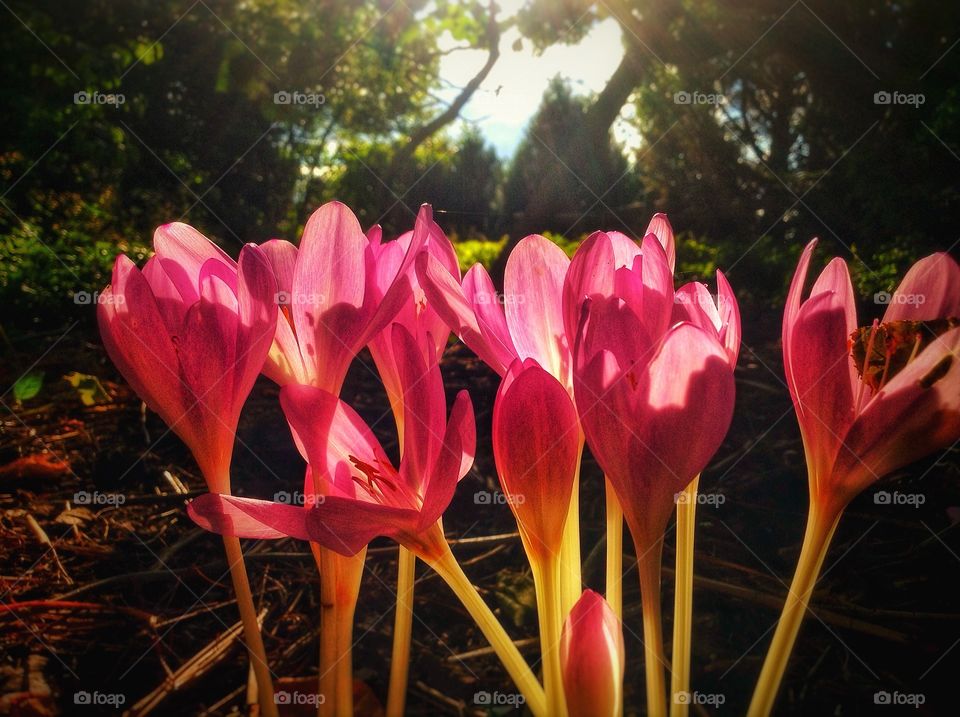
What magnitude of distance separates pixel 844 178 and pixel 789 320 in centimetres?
99

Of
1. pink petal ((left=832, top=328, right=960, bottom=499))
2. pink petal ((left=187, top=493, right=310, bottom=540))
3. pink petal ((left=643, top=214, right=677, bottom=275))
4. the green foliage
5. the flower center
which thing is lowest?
pink petal ((left=187, top=493, right=310, bottom=540))

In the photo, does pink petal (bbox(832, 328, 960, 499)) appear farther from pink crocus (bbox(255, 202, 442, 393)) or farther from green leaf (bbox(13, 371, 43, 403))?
green leaf (bbox(13, 371, 43, 403))

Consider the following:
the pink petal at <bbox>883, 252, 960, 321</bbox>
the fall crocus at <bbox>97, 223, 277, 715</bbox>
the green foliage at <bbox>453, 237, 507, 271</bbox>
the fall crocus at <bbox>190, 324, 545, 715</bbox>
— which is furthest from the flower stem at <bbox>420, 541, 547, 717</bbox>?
the green foliage at <bbox>453, 237, 507, 271</bbox>

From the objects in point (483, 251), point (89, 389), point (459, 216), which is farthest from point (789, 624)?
point (483, 251)

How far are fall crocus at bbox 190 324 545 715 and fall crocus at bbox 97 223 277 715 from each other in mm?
50

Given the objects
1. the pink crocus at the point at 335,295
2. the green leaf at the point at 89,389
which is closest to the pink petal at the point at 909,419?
the pink crocus at the point at 335,295

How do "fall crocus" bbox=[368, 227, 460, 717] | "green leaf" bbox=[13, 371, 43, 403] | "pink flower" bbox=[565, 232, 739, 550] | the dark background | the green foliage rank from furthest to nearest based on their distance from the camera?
1. the green foliage
2. "green leaf" bbox=[13, 371, 43, 403]
3. the dark background
4. "fall crocus" bbox=[368, 227, 460, 717]
5. "pink flower" bbox=[565, 232, 739, 550]

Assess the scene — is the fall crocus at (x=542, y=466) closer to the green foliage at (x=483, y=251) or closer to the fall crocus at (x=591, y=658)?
the fall crocus at (x=591, y=658)

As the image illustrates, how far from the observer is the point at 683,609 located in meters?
0.31

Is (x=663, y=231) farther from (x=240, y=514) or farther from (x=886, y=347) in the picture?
(x=240, y=514)

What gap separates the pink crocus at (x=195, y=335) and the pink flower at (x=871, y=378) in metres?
0.24

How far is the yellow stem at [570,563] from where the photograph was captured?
30 cm

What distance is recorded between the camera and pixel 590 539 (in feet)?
1.87

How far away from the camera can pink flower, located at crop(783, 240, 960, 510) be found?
247mm
